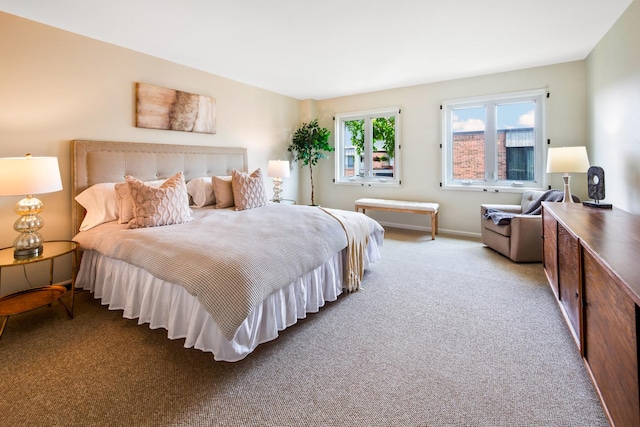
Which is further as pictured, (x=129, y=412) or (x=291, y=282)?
(x=291, y=282)

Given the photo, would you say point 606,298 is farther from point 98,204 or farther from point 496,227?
point 98,204

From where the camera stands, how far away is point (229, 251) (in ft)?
6.13

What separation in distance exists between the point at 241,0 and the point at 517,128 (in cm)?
402

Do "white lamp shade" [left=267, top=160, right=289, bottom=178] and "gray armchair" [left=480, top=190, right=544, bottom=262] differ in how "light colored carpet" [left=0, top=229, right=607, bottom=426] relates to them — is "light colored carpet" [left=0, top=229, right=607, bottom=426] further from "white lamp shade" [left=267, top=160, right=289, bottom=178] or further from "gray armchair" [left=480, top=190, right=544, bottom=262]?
"white lamp shade" [left=267, top=160, right=289, bottom=178]

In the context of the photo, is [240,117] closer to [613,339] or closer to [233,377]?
[233,377]

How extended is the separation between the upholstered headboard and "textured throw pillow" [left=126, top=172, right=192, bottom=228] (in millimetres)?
597

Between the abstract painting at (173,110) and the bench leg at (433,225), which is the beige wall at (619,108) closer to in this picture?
the bench leg at (433,225)

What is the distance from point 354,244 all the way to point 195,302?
151 cm

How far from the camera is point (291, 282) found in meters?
2.00

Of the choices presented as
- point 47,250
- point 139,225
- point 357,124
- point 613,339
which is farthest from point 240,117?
point 613,339

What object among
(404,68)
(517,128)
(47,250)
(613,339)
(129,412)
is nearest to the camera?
(613,339)

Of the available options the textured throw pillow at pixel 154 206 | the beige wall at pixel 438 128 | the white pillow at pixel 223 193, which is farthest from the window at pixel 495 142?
the textured throw pillow at pixel 154 206

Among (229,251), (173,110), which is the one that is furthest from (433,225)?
(173,110)

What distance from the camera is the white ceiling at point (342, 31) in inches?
99.5
